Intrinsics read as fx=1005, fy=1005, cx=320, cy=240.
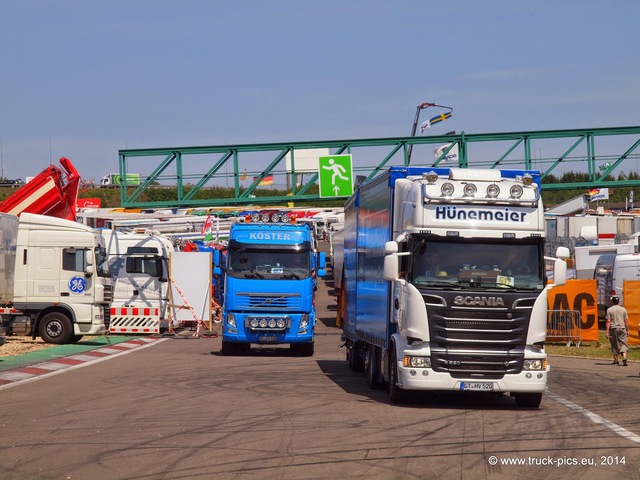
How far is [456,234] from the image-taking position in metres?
14.4

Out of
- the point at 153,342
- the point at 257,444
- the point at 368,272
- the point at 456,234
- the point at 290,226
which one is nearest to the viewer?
the point at 257,444

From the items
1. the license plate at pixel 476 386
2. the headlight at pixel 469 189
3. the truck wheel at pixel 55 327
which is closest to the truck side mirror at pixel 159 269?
the truck wheel at pixel 55 327

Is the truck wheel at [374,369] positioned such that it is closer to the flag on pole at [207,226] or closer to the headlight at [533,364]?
the headlight at [533,364]

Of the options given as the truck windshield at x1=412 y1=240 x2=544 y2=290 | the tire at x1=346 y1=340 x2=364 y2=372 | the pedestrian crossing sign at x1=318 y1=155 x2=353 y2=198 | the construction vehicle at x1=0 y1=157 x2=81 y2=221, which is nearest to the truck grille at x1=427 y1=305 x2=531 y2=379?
the truck windshield at x1=412 y1=240 x2=544 y2=290

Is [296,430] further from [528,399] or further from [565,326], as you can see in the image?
[565,326]

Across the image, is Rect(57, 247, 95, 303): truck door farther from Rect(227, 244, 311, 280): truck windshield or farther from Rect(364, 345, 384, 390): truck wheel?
Rect(364, 345, 384, 390): truck wheel

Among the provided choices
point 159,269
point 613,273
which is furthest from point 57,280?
point 613,273

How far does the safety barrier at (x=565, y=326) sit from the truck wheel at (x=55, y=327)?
46.1ft

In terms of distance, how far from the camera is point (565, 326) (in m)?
30.1

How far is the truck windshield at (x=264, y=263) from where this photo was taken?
2473cm

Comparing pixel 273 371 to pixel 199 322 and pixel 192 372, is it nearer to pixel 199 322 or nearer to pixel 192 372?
pixel 192 372

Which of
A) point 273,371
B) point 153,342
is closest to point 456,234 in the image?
point 273,371

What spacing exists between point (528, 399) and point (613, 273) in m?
21.5

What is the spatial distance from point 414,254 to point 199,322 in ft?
75.5
